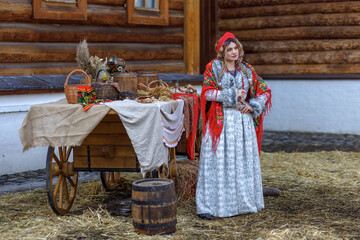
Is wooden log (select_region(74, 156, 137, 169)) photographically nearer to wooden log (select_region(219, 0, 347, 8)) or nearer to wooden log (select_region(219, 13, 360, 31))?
wooden log (select_region(219, 13, 360, 31))

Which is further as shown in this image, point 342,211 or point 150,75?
point 150,75

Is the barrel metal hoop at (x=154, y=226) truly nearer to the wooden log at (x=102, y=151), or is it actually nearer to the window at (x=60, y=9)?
the wooden log at (x=102, y=151)

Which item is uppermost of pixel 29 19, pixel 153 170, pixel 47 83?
pixel 29 19

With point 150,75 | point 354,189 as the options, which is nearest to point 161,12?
point 150,75

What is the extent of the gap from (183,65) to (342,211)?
5858mm

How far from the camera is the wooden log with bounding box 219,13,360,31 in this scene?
11680 mm

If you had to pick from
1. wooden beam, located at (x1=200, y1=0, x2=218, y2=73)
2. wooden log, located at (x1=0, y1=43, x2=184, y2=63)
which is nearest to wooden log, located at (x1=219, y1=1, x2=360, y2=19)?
wooden beam, located at (x1=200, y1=0, x2=218, y2=73)

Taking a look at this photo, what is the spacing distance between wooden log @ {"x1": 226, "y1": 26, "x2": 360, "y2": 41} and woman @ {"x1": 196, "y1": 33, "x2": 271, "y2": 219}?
21.7 ft

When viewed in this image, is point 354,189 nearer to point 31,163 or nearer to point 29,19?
point 31,163

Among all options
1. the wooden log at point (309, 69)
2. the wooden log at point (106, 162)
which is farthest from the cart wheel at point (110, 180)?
the wooden log at point (309, 69)

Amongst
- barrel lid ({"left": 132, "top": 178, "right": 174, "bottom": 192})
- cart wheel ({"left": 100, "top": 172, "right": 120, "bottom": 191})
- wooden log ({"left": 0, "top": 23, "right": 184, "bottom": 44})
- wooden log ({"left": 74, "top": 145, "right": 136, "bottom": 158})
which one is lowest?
cart wheel ({"left": 100, "top": 172, "right": 120, "bottom": 191})

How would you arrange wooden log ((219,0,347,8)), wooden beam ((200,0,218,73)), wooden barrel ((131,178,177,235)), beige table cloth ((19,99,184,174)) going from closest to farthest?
wooden barrel ((131,178,177,235)) → beige table cloth ((19,99,184,174)) → wooden log ((219,0,347,8)) → wooden beam ((200,0,218,73))

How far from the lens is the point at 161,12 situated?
34.0 feet

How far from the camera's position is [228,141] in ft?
18.3
